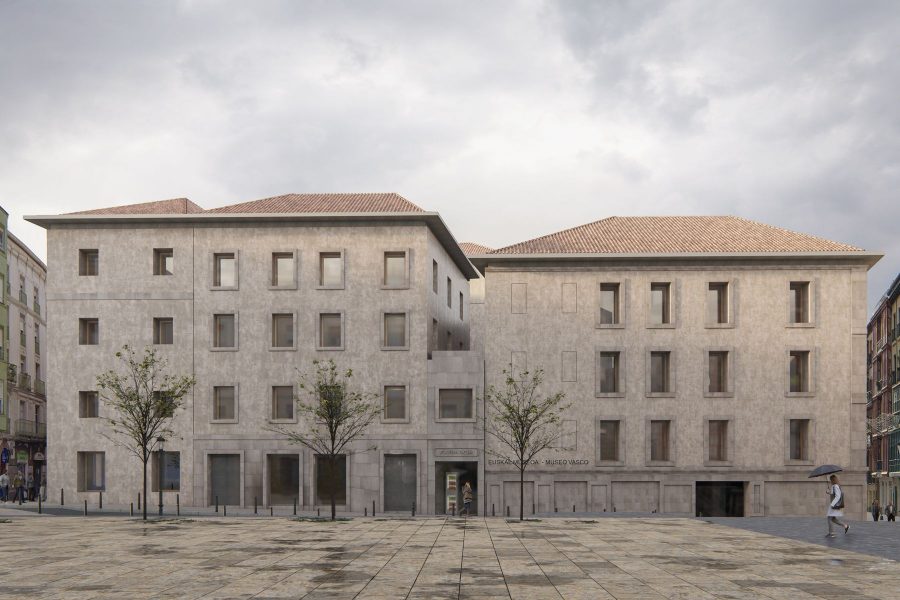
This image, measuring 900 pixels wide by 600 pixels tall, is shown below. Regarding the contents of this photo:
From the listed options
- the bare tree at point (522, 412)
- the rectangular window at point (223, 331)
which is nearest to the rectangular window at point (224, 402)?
the rectangular window at point (223, 331)

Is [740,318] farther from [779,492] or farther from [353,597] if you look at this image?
[353,597]

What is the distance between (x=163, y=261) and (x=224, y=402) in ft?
28.3

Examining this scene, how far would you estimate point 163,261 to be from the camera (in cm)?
5238

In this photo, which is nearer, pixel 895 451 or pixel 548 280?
pixel 548 280

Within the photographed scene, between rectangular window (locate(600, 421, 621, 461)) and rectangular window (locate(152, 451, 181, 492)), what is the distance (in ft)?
75.1

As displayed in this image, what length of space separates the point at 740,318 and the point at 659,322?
14.3 feet

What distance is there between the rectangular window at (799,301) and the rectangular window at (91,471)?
38.7m

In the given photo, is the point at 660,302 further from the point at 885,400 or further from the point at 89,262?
the point at 885,400

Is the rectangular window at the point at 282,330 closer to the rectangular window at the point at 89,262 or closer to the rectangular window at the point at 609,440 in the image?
the rectangular window at the point at 89,262

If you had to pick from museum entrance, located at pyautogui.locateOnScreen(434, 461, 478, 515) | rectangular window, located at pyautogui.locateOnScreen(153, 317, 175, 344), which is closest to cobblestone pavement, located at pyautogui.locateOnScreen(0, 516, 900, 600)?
museum entrance, located at pyautogui.locateOnScreen(434, 461, 478, 515)

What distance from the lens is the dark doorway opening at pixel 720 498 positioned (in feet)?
165

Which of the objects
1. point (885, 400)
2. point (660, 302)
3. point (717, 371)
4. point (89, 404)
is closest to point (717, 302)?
point (660, 302)

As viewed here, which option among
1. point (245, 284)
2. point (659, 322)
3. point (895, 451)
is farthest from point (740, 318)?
point (895, 451)

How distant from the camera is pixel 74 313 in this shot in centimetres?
5172
